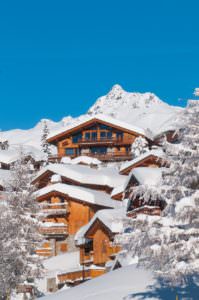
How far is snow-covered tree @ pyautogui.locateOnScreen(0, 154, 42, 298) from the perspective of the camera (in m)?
26.1

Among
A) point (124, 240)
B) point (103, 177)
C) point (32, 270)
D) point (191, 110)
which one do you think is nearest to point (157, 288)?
point (124, 240)

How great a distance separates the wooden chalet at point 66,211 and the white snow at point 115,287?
24.7 meters

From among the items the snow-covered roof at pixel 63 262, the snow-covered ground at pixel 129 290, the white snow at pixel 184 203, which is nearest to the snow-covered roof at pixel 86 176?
the snow-covered roof at pixel 63 262

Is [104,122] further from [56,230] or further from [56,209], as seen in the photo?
[56,230]

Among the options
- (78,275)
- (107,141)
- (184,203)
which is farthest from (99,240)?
(107,141)

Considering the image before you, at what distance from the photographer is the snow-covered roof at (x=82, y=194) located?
46.5 metres

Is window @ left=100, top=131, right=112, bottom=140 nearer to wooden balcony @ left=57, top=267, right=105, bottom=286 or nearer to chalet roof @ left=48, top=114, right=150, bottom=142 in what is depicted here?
chalet roof @ left=48, top=114, right=150, bottom=142

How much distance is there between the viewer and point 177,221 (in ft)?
42.8

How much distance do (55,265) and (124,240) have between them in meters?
28.8

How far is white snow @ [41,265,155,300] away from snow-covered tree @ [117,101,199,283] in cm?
443

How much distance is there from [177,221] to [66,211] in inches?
1363

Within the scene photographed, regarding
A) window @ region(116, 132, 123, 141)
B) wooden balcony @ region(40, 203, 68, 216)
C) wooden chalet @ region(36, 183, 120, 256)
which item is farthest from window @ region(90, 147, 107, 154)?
wooden balcony @ region(40, 203, 68, 216)

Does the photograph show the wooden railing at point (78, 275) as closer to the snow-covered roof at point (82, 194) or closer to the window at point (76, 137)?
the snow-covered roof at point (82, 194)

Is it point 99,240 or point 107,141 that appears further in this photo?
point 107,141
